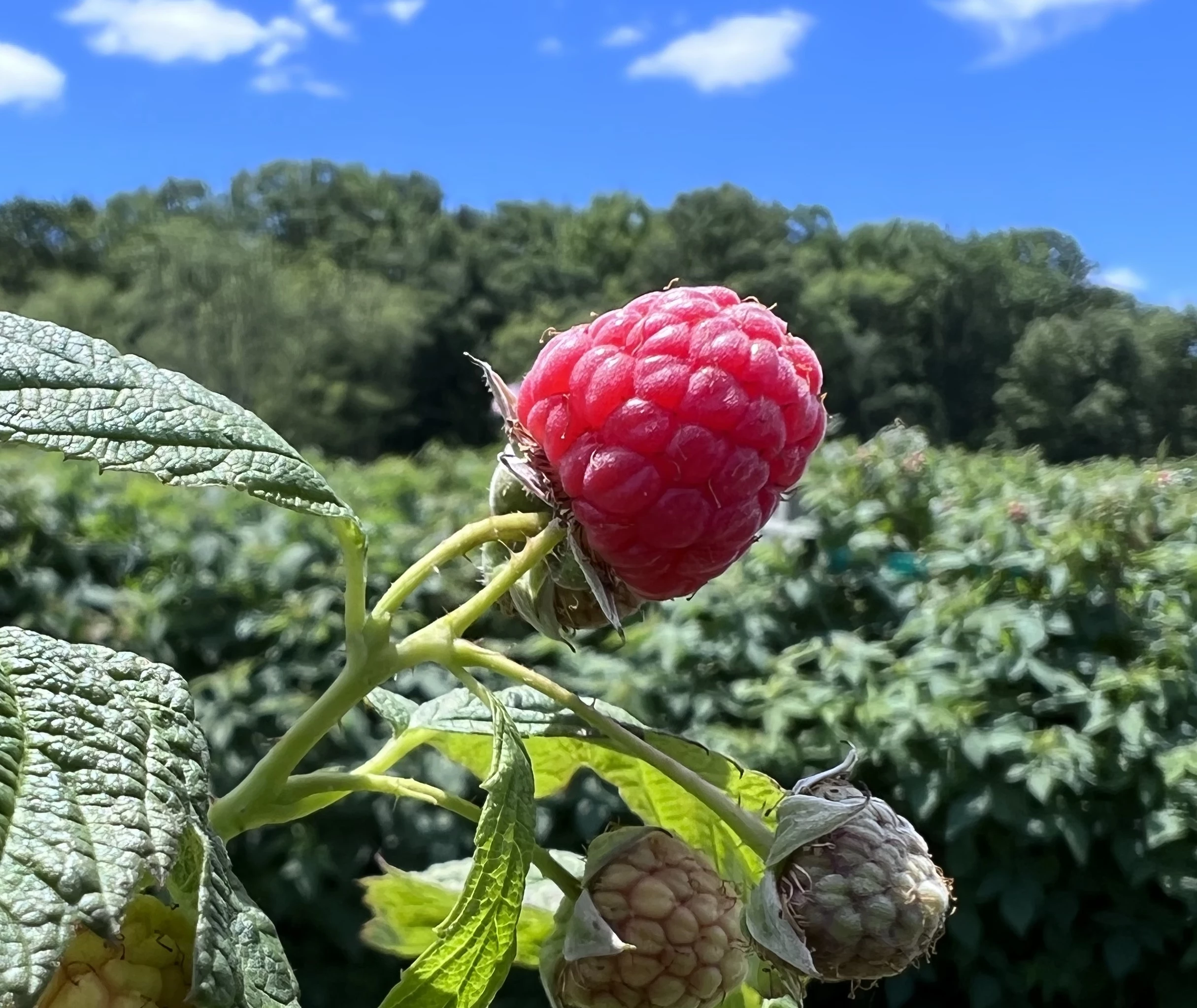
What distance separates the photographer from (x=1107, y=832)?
219 cm

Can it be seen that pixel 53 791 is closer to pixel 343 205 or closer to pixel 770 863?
pixel 770 863

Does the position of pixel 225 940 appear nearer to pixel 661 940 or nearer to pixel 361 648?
pixel 361 648

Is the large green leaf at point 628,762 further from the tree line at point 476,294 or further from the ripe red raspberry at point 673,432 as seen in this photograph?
the tree line at point 476,294

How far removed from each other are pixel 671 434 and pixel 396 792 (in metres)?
0.19

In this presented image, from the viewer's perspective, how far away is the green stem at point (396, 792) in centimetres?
49

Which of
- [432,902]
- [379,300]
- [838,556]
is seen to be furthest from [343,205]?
[432,902]

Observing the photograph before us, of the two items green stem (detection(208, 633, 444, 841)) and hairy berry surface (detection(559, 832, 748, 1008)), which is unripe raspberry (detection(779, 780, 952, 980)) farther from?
green stem (detection(208, 633, 444, 841))

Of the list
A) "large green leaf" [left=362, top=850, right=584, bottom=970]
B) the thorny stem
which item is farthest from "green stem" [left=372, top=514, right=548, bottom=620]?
"large green leaf" [left=362, top=850, right=584, bottom=970]

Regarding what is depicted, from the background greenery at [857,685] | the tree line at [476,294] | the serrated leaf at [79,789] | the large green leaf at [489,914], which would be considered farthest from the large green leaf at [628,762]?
the tree line at [476,294]

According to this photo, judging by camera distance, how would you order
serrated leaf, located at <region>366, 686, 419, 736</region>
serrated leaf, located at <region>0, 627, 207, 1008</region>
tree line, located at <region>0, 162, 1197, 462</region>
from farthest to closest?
tree line, located at <region>0, 162, 1197, 462</region> → serrated leaf, located at <region>366, 686, 419, 736</region> → serrated leaf, located at <region>0, 627, 207, 1008</region>

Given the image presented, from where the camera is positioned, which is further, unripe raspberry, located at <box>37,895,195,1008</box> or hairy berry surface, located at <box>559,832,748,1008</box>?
hairy berry surface, located at <box>559,832,748,1008</box>

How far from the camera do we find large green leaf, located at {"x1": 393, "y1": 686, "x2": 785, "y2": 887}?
1.87 ft

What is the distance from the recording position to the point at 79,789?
338 millimetres

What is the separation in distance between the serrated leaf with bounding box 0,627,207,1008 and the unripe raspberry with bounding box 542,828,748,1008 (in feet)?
0.80
